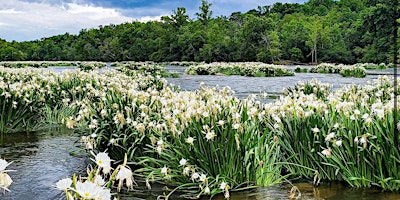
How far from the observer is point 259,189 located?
4.56 meters

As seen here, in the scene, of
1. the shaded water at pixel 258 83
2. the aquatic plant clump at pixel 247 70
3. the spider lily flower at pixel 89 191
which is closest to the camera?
the spider lily flower at pixel 89 191

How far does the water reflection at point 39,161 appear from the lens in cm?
476

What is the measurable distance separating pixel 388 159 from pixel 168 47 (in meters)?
97.6

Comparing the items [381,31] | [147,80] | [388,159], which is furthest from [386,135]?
[381,31]

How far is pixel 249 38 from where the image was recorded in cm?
7906

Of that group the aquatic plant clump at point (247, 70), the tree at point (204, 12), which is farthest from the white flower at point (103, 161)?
the tree at point (204, 12)

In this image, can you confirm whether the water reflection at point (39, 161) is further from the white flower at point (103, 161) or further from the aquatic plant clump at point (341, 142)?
the aquatic plant clump at point (341, 142)

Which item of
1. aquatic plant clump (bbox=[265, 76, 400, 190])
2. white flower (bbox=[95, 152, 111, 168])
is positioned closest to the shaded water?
aquatic plant clump (bbox=[265, 76, 400, 190])

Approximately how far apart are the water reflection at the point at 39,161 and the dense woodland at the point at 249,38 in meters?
47.2

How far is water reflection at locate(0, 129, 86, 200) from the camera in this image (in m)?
4.76

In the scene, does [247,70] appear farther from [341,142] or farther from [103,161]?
[103,161]

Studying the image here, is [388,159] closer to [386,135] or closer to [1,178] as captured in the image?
[386,135]

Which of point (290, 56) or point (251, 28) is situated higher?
point (251, 28)

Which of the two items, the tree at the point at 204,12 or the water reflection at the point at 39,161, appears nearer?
the water reflection at the point at 39,161
